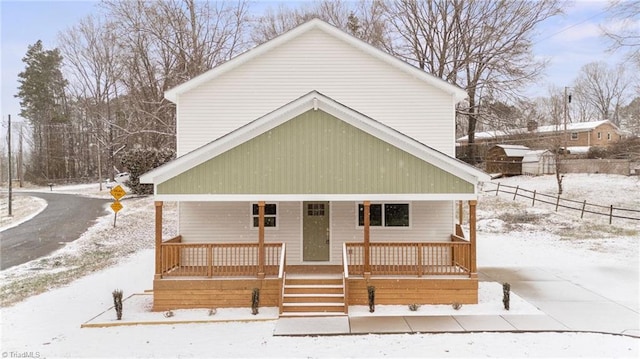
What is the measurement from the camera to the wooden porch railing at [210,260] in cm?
1166

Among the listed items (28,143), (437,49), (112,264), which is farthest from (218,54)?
(28,143)

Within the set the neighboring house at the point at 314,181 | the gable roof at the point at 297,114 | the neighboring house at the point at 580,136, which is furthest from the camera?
the neighboring house at the point at 580,136

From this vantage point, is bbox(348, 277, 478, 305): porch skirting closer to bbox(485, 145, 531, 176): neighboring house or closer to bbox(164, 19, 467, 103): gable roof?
bbox(164, 19, 467, 103): gable roof

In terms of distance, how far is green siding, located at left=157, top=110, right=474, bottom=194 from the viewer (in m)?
11.3

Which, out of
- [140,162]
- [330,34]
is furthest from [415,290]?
[140,162]

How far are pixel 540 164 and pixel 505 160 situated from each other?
2785 millimetres

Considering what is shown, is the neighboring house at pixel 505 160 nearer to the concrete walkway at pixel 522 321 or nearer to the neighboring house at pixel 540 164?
the neighboring house at pixel 540 164

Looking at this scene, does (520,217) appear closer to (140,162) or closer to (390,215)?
(390,215)

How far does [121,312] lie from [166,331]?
1670 millimetres

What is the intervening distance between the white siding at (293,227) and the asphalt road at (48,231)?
378 inches

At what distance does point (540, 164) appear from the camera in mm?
35688

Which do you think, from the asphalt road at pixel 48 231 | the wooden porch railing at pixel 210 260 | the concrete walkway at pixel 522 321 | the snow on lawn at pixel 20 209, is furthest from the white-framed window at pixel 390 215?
the snow on lawn at pixel 20 209

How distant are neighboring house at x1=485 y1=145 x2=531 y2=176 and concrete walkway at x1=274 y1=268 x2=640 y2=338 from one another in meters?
26.4

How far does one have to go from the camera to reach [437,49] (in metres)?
33.3
